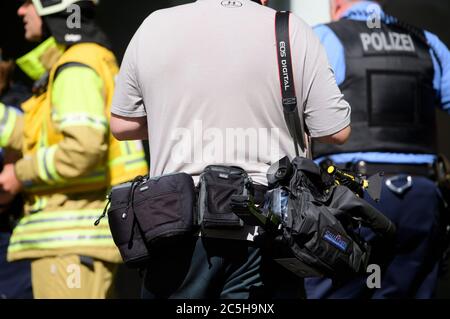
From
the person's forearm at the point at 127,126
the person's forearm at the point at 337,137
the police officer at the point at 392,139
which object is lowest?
the police officer at the point at 392,139

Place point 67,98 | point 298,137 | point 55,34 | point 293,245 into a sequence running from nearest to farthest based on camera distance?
point 293,245
point 298,137
point 67,98
point 55,34

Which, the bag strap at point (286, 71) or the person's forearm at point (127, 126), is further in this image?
the person's forearm at point (127, 126)

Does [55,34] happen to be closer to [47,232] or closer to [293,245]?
[47,232]

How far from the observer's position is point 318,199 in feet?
9.71

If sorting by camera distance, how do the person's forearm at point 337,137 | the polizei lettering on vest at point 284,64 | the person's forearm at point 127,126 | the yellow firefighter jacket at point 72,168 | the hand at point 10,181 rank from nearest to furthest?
the polizei lettering on vest at point 284,64, the person's forearm at point 337,137, the person's forearm at point 127,126, the yellow firefighter jacket at point 72,168, the hand at point 10,181

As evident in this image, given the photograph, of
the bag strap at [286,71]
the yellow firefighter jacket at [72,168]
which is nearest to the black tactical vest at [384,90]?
the yellow firefighter jacket at [72,168]

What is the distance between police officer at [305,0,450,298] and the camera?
451 cm

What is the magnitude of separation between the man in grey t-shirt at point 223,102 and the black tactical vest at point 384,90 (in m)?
1.45

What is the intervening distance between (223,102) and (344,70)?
5.40ft

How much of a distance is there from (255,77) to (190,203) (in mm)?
433

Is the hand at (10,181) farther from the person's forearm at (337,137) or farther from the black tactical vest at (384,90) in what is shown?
the person's forearm at (337,137)

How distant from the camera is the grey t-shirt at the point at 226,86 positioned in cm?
299

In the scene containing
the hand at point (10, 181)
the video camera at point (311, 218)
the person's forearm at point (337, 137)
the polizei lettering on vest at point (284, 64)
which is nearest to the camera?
the video camera at point (311, 218)

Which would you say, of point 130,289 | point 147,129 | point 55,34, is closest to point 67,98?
point 55,34
